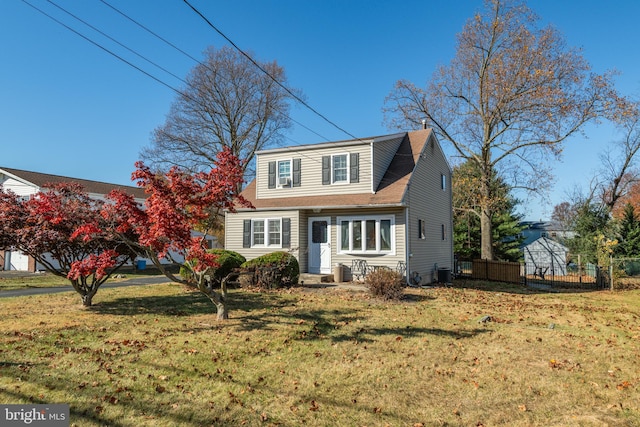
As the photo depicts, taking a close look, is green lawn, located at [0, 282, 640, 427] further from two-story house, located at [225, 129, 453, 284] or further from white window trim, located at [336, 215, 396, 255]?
two-story house, located at [225, 129, 453, 284]

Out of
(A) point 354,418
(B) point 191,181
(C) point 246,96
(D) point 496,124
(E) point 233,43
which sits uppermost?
(C) point 246,96

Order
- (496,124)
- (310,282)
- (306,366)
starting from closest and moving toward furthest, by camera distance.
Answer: (306,366) → (310,282) → (496,124)

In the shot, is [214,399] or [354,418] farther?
[214,399]

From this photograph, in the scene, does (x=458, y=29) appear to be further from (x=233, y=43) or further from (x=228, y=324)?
(x=228, y=324)

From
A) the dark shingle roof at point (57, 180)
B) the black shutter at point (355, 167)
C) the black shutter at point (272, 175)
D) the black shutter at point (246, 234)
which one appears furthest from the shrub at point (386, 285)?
the dark shingle roof at point (57, 180)

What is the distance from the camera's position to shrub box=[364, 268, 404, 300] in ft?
38.9

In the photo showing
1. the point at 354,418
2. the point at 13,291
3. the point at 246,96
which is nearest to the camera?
the point at 354,418

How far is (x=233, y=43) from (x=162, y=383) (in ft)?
24.2

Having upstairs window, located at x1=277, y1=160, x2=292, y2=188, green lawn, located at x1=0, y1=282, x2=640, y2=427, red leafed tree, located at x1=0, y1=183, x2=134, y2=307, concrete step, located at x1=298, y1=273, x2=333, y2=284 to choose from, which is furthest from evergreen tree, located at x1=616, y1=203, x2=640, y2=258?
red leafed tree, located at x1=0, y1=183, x2=134, y2=307

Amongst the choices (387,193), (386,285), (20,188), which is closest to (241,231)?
(387,193)

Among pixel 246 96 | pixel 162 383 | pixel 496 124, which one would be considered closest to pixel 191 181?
pixel 162 383

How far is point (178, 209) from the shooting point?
7652mm

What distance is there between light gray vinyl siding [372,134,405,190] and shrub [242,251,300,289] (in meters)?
5.12

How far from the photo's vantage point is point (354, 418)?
4375mm
